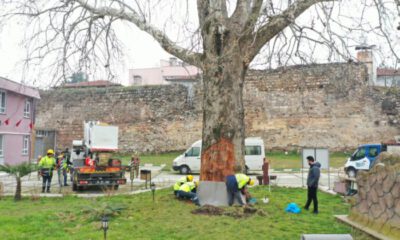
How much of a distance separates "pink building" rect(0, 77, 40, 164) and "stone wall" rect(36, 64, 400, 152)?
6706 millimetres

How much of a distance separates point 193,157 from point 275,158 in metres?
8.80

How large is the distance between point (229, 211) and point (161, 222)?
5.59ft

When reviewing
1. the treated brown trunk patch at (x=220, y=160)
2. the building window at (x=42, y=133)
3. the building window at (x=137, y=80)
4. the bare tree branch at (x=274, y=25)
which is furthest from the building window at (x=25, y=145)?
the building window at (x=137, y=80)

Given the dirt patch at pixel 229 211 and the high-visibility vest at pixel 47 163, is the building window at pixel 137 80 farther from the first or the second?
the dirt patch at pixel 229 211

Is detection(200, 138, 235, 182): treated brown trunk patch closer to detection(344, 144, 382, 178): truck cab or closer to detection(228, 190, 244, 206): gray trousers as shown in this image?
detection(228, 190, 244, 206): gray trousers

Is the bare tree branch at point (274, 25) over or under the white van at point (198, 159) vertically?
over

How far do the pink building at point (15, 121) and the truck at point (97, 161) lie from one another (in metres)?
7.41

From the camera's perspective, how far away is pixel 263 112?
32.5 meters

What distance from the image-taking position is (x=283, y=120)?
105 ft

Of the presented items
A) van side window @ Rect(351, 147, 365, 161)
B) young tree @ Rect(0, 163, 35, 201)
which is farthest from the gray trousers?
van side window @ Rect(351, 147, 365, 161)

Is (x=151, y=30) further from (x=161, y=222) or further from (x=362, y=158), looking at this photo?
(x=362, y=158)

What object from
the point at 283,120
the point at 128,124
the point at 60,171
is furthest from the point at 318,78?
the point at 60,171

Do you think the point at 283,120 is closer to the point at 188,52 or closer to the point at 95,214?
the point at 188,52

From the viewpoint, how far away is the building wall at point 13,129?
25.3m
